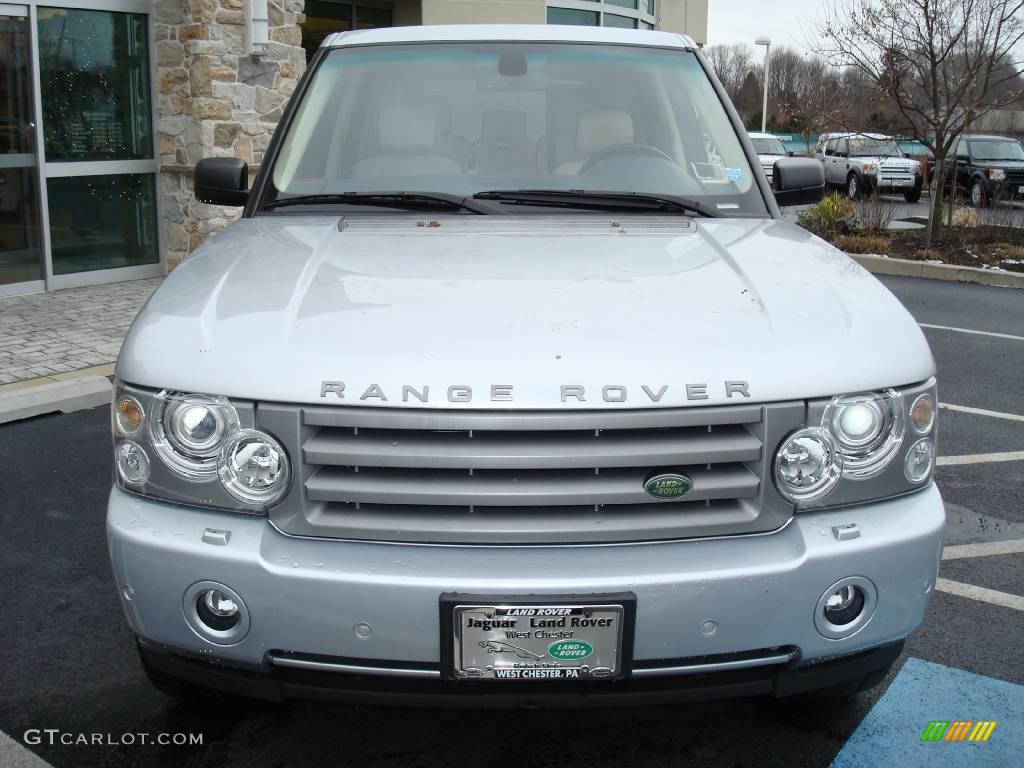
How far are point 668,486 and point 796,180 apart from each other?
84.3 inches

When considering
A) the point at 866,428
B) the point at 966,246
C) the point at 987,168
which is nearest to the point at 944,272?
the point at 966,246

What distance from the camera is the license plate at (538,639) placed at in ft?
7.03

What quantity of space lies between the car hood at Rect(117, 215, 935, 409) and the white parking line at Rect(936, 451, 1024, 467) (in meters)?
2.75

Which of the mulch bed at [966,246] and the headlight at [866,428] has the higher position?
the headlight at [866,428]

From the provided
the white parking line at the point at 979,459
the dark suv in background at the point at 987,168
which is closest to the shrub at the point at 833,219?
the dark suv in background at the point at 987,168

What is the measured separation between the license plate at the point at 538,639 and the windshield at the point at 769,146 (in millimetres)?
25565

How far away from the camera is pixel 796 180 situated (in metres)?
3.97

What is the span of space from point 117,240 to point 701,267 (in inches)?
347

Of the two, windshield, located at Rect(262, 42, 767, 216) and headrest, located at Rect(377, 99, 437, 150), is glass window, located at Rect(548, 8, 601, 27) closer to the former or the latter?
windshield, located at Rect(262, 42, 767, 216)

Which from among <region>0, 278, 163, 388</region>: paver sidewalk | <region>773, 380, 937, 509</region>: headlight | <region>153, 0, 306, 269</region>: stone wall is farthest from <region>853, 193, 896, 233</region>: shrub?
<region>773, 380, 937, 509</region>: headlight

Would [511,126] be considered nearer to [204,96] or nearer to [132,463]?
[132,463]

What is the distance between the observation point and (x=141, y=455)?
234 centimetres

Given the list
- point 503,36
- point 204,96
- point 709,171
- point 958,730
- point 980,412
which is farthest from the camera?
point 204,96

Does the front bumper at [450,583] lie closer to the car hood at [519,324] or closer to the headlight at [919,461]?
the headlight at [919,461]
